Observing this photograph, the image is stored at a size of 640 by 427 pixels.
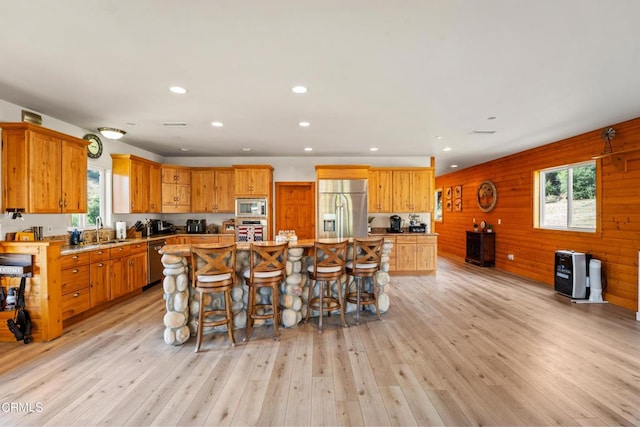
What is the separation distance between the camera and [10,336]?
3.34 meters

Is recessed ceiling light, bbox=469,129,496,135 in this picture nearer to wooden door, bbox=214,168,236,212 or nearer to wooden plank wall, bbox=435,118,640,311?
wooden plank wall, bbox=435,118,640,311

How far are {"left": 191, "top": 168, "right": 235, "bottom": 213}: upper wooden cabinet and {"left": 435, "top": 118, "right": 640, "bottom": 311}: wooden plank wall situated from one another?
252 inches

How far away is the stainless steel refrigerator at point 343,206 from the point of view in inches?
260

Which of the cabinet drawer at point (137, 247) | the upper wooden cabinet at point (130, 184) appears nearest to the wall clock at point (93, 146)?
the upper wooden cabinet at point (130, 184)

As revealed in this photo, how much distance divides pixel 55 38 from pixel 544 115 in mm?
5401

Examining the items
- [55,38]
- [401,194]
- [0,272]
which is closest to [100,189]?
[0,272]

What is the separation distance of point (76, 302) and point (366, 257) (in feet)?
12.1

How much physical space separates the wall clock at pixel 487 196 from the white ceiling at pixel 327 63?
3.08 m

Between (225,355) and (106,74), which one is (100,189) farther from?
(225,355)

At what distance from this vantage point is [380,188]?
23.2 feet

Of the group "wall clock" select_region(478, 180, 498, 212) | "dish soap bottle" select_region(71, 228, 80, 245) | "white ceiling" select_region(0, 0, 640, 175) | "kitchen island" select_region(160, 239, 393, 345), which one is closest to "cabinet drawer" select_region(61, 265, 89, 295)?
"dish soap bottle" select_region(71, 228, 80, 245)

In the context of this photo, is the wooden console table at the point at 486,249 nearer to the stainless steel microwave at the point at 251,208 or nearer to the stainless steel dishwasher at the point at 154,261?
the stainless steel microwave at the point at 251,208

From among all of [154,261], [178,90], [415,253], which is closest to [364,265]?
[178,90]

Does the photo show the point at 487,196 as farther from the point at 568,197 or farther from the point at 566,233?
the point at 566,233
